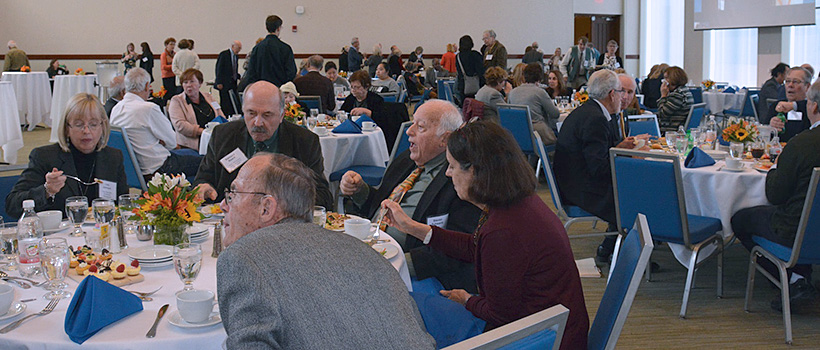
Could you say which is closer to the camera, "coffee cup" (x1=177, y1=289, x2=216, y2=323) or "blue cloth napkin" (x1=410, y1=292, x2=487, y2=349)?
"coffee cup" (x1=177, y1=289, x2=216, y2=323)

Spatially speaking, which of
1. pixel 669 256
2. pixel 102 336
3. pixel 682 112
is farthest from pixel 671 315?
pixel 682 112

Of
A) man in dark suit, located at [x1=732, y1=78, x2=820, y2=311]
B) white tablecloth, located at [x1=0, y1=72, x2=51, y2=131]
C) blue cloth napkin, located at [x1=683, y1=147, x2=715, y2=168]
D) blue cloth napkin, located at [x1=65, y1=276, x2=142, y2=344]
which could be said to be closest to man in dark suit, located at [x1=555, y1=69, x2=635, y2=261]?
blue cloth napkin, located at [x1=683, y1=147, x2=715, y2=168]

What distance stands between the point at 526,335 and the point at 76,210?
1.90 meters

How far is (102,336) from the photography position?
68.5 inches

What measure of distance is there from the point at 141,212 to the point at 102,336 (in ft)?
2.58

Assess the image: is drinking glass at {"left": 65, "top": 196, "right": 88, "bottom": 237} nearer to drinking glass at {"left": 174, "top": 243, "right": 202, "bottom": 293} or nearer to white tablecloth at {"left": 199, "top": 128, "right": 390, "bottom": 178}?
drinking glass at {"left": 174, "top": 243, "right": 202, "bottom": 293}

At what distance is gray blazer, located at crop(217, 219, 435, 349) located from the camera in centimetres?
135

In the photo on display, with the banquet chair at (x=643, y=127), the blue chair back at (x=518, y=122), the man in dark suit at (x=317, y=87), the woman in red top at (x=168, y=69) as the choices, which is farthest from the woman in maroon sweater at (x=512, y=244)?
the woman in red top at (x=168, y=69)

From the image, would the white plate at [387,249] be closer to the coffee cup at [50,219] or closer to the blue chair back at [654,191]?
the coffee cup at [50,219]

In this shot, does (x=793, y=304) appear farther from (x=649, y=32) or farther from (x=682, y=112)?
(x=649, y=32)

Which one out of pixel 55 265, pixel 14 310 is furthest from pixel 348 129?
pixel 14 310

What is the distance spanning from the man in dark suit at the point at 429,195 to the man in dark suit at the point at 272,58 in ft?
16.8

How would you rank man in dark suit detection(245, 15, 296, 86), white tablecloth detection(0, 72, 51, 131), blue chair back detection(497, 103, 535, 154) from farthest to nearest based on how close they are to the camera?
white tablecloth detection(0, 72, 51, 131) < man in dark suit detection(245, 15, 296, 86) < blue chair back detection(497, 103, 535, 154)

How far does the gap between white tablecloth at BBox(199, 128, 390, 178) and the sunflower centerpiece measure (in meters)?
3.25
